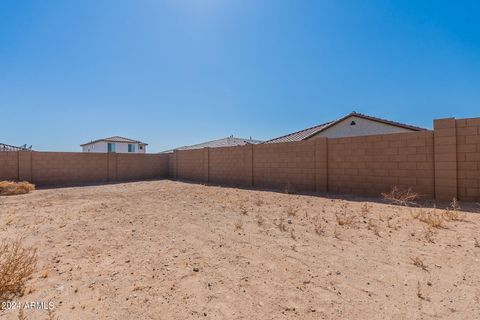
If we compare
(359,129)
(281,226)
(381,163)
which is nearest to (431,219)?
(281,226)

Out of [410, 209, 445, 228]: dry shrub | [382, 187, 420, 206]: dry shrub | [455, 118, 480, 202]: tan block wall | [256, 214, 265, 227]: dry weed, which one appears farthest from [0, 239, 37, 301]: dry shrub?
[455, 118, 480, 202]: tan block wall

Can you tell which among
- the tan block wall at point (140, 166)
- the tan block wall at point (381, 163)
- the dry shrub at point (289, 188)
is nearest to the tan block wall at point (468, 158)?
the tan block wall at point (381, 163)

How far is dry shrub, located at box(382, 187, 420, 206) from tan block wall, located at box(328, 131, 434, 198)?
0.62 ft

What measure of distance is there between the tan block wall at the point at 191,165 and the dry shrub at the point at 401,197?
32.3 ft

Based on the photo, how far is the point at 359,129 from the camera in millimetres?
15516

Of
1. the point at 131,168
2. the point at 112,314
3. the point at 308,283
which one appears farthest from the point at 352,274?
the point at 131,168

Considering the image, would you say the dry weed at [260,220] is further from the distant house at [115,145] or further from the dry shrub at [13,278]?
the distant house at [115,145]

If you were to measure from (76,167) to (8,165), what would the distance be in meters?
2.86

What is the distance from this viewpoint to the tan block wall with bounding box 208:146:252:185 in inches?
490

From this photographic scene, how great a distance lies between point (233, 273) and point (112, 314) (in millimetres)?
1286

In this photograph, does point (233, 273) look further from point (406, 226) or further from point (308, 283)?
point (406, 226)

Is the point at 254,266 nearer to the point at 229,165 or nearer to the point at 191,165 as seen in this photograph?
the point at 229,165

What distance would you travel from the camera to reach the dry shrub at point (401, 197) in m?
6.77

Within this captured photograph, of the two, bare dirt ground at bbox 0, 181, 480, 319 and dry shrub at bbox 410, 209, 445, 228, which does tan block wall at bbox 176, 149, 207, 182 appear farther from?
dry shrub at bbox 410, 209, 445, 228
